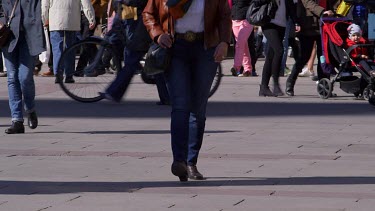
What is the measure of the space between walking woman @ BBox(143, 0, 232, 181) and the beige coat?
10.2 metres

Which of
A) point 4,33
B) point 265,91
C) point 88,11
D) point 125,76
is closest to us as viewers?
point 4,33

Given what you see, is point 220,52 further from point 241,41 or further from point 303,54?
point 241,41

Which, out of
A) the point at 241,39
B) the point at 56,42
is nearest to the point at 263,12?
the point at 241,39

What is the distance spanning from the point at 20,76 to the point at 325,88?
5248 millimetres

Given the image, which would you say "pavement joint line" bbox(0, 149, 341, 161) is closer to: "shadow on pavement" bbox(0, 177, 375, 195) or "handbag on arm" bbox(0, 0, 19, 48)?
"shadow on pavement" bbox(0, 177, 375, 195)

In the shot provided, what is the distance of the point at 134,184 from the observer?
8.95m

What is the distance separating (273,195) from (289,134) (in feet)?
12.8

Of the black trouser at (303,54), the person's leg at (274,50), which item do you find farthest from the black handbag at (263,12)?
the black trouser at (303,54)

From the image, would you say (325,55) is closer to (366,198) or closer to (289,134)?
(289,134)

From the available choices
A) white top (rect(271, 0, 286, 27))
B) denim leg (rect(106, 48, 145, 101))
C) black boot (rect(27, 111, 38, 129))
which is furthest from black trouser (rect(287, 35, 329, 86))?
black boot (rect(27, 111, 38, 129))

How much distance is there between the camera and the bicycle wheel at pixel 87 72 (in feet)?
52.0

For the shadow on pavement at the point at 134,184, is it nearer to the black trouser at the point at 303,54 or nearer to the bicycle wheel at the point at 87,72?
the bicycle wheel at the point at 87,72

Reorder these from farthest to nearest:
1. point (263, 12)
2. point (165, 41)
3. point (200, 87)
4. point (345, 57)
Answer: point (263, 12), point (345, 57), point (200, 87), point (165, 41)

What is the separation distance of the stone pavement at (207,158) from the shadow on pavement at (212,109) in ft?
0.04
